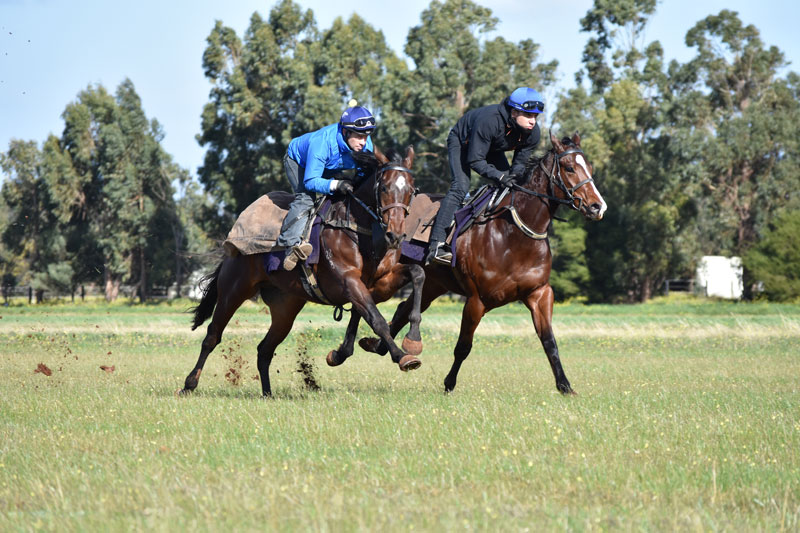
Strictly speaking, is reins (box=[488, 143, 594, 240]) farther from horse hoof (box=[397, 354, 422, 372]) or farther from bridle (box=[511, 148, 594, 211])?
horse hoof (box=[397, 354, 422, 372])

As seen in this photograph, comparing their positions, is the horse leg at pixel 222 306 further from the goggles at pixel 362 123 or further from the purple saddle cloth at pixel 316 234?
the goggles at pixel 362 123

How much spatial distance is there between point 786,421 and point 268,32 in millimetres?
54976

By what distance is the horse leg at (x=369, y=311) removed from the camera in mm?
9664

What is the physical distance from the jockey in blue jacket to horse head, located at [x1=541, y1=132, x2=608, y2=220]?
209 cm

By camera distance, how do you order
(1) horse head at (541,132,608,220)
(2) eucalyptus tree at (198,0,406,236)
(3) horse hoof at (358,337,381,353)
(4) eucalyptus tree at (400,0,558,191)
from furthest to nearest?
(2) eucalyptus tree at (198,0,406,236), (4) eucalyptus tree at (400,0,558,191), (3) horse hoof at (358,337,381,353), (1) horse head at (541,132,608,220)

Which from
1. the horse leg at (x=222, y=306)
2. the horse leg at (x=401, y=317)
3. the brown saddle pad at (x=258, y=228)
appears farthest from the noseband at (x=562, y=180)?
the horse leg at (x=222, y=306)

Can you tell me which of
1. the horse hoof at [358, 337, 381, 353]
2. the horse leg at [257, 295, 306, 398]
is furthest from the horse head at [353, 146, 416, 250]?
the horse leg at [257, 295, 306, 398]

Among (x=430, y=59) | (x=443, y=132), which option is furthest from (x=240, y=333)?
(x=430, y=59)

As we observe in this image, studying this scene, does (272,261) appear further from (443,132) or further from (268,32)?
(268,32)

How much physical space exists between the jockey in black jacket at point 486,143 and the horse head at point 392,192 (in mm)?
1345

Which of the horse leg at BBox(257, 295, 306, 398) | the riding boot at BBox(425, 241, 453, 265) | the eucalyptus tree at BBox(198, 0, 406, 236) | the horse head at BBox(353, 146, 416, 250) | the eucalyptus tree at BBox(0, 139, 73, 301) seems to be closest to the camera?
the horse head at BBox(353, 146, 416, 250)

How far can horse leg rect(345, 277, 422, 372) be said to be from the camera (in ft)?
31.7

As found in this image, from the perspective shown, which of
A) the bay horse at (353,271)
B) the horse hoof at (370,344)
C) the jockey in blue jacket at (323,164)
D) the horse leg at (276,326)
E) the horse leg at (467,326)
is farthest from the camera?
the horse leg at (276,326)

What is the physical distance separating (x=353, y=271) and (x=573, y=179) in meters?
2.61
